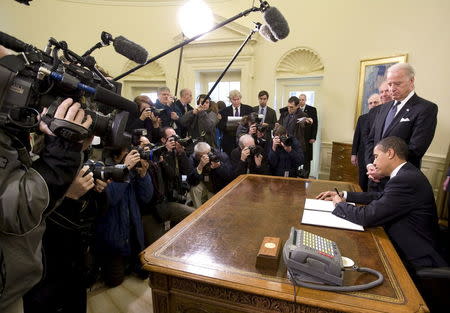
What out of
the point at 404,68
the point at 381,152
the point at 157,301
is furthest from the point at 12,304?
the point at 404,68

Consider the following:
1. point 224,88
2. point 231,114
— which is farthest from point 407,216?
point 224,88

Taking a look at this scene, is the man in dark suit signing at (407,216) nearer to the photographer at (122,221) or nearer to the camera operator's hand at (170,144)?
the photographer at (122,221)

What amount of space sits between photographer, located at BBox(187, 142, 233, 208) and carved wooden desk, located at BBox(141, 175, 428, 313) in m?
1.20

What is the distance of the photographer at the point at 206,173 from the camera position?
8.99 feet

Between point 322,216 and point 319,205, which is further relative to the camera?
point 319,205

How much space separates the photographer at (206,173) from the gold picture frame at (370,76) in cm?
288

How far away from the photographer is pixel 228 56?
5336 millimetres

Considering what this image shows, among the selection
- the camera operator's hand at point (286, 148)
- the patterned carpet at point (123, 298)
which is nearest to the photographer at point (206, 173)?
the camera operator's hand at point (286, 148)

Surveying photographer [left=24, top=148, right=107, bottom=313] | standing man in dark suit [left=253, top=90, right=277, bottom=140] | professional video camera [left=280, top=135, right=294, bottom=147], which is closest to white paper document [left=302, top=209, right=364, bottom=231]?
photographer [left=24, top=148, right=107, bottom=313]

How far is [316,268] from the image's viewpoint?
0.93m

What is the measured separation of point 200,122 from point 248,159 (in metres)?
0.97

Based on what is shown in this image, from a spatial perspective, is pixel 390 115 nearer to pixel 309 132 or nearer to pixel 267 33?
pixel 267 33

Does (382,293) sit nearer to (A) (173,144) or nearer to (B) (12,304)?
(B) (12,304)

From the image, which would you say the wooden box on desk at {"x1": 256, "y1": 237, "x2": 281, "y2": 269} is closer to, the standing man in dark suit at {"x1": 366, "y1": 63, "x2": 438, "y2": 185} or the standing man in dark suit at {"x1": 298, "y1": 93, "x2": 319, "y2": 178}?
the standing man in dark suit at {"x1": 366, "y1": 63, "x2": 438, "y2": 185}
